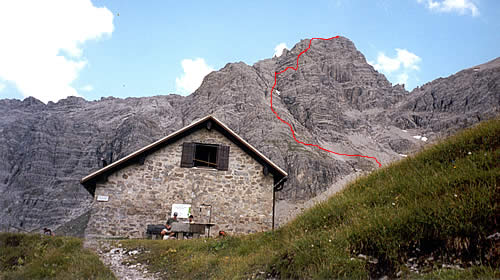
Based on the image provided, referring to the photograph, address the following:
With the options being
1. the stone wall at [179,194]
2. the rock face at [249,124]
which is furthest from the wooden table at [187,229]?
the rock face at [249,124]

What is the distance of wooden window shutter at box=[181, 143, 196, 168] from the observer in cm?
1714

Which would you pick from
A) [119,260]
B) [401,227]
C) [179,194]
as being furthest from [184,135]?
[401,227]

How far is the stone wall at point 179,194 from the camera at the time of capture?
15906mm

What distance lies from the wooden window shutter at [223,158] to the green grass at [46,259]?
7.27m

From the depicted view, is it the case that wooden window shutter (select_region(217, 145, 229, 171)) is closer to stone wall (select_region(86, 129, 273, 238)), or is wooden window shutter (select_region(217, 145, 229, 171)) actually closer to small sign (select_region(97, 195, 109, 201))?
stone wall (select_region(86, 129, 273, 238))

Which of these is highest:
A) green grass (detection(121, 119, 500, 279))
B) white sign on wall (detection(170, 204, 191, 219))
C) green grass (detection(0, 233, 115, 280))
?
white sign on wall (detection(170, 204, 191, 219))

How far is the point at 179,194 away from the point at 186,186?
1.61 ft

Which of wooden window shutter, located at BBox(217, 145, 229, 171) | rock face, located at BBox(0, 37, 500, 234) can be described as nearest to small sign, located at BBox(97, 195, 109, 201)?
wooden window shutter, located at BBox(217, 145, 229, 171)

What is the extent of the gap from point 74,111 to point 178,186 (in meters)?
126

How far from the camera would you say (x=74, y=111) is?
127062 mm

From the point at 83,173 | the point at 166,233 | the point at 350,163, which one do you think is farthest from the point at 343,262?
the point at 83,173

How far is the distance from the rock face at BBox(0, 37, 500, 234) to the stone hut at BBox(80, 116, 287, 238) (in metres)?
68.4

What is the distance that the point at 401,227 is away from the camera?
5.42m

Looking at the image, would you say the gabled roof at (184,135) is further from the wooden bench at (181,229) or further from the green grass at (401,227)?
the green grass at (401,227)
